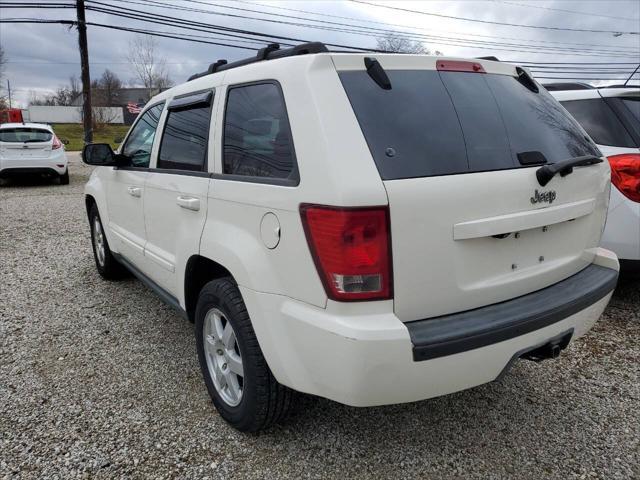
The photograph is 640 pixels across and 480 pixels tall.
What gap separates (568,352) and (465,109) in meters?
2.13

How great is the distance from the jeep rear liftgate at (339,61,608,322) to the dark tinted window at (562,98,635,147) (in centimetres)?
167

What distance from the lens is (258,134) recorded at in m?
2.32

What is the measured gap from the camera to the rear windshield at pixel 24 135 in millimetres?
12273

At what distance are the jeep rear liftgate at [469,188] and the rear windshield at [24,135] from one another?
12916 mm

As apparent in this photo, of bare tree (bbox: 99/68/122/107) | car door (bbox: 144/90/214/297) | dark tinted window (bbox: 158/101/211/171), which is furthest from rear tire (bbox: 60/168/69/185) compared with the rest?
bare tree (bbox: 99/68/122/107)

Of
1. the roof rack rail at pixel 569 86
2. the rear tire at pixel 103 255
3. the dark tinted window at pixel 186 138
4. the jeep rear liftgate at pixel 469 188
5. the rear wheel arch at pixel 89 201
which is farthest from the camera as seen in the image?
the rear wheel arch at pixel 89 201

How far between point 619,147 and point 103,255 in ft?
15.1

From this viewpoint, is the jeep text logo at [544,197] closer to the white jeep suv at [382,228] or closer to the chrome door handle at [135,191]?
the white jeep suv at [382,228]

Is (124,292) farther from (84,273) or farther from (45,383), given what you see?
(45,383)

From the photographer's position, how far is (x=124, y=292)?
4.73 m

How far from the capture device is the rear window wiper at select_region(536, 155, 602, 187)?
85.7 inches

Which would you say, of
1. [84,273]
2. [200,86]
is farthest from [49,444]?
[84,273]

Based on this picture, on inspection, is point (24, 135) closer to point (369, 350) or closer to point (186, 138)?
point (186, 138)

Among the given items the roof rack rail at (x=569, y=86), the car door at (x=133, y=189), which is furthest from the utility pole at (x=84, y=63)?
the roof rack rail at (x=569, y=86)
